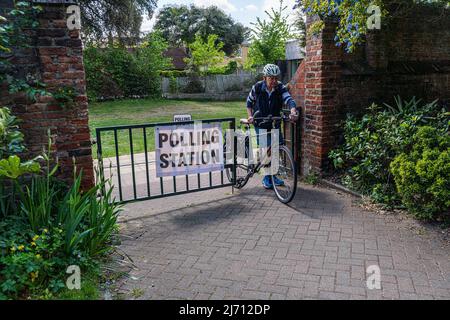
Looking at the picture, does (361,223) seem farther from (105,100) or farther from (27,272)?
(105,100)

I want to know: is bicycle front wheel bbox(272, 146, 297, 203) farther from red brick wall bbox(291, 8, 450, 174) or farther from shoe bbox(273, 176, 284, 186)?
red brick wall bbox(291, 8, 450, 174)

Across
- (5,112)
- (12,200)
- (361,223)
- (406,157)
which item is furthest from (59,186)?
(406,157)

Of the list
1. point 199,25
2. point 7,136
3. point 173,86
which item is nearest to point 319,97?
point 7,136

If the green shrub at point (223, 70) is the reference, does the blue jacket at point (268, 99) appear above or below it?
below

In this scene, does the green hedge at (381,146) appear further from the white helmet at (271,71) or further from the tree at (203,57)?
the tree at (203,57)

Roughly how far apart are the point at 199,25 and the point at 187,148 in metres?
55.3

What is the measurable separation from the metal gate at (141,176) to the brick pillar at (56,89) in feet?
1.22

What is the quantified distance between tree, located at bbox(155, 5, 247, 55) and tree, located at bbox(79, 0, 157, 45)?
29892mm

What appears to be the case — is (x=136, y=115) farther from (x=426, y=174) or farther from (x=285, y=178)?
(x=426, y=174)

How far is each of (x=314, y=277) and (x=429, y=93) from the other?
530cm

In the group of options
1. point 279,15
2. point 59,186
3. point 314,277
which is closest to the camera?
point 314,277

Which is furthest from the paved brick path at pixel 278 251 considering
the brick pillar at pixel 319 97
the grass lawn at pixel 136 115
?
the grass lawn at pixel 136 115

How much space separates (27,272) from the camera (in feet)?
9.73

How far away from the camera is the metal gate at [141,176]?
16.0 feet
